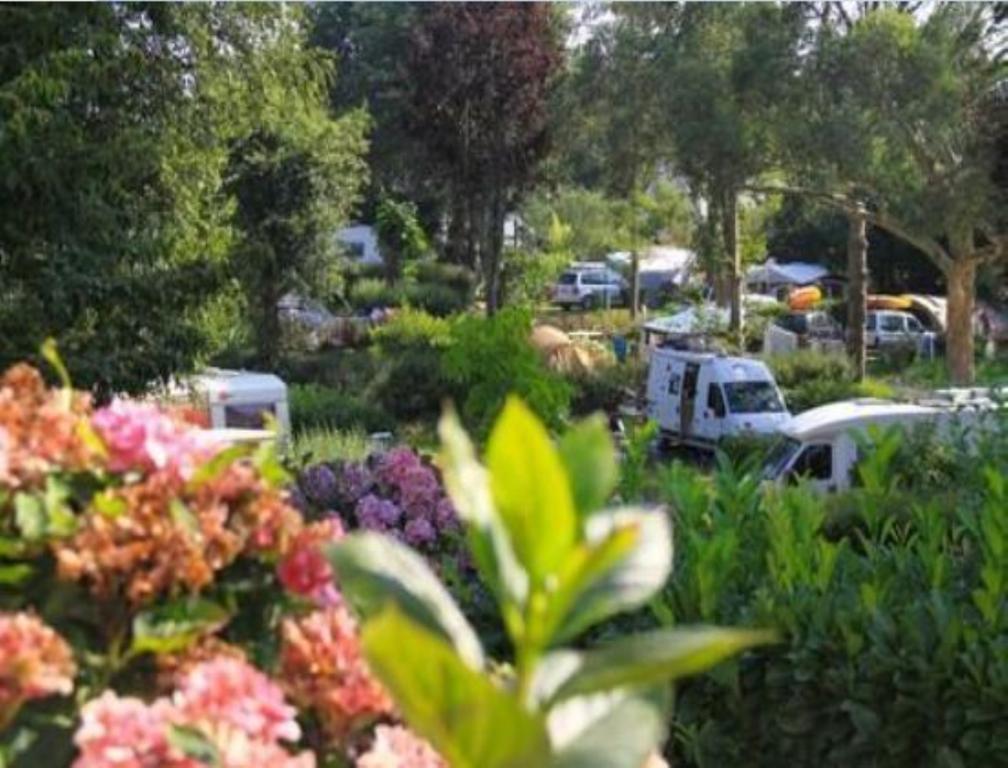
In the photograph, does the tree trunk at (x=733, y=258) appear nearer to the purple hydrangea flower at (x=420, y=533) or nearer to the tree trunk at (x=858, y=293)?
the tree trunk at (x=858, y=293)

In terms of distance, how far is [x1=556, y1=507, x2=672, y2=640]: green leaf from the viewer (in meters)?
0.93

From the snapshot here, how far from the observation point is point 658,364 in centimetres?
2359

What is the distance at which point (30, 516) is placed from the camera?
1345 millimetres

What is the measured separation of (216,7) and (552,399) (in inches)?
250

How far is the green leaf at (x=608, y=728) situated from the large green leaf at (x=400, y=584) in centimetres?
8

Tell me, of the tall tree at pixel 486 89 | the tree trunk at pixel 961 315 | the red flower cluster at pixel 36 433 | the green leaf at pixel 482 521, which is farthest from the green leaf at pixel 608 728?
the tall tree at pixel 486 89

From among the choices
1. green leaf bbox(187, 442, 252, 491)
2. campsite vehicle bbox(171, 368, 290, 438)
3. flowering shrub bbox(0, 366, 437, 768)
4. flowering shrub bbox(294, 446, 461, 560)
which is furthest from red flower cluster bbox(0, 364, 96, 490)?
campsite vehicle bbox(171, 368, 290, 438)

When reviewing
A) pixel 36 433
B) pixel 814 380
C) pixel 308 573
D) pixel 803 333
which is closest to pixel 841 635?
pixel 308 573

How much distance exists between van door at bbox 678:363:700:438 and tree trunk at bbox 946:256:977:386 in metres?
5.72

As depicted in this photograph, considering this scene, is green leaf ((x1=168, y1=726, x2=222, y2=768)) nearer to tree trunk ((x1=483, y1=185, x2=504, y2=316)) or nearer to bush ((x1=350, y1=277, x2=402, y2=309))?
tree trunk ((x1=483, y1=185, x2=504, y2=316))

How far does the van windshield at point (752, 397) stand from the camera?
21578 millimetres

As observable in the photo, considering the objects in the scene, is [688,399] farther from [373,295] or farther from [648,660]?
[648,660]

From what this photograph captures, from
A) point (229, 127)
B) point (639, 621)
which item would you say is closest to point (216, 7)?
point (229, 127)

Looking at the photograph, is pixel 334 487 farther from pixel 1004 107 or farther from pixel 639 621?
pixel 1004 107
